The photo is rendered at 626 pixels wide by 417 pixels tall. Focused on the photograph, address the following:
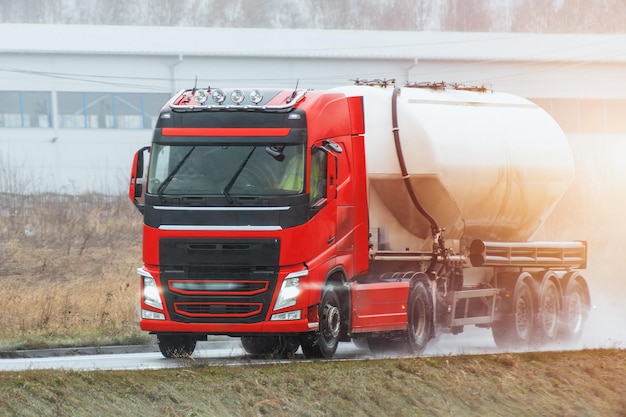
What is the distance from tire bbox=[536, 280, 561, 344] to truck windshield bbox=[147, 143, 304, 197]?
7.94m

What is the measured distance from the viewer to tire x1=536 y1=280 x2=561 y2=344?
2228cm

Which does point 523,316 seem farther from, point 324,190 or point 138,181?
point 138,181

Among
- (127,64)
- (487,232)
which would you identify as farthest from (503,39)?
(487,232)

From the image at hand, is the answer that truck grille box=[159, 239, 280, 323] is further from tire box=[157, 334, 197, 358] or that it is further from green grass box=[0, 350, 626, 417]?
tire box=[157, 334, 197, 358]

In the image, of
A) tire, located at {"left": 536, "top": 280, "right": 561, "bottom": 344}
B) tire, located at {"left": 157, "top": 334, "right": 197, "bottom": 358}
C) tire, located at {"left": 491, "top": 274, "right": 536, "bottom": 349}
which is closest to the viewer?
tire, located at {"left": 157, "top": 334, "right": 197, "bottom": 358}

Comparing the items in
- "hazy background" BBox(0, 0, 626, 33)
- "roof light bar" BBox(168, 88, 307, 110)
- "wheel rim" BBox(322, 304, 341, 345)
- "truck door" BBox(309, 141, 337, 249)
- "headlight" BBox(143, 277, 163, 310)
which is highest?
"hazy background" BBox(0, 0, 626, 33)

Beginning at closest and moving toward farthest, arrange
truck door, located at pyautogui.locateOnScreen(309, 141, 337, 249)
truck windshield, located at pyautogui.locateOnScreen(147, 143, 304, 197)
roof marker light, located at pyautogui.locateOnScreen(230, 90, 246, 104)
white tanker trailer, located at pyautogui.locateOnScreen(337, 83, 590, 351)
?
truck windshield, located at pyautogui.locateOnScreen(147, 143, 304, 197) < truck door, located at pyautogui.locateOnScreen(309, 141, 337, 249) < roof marker light, located at pyautogui.locateOnScreen(230, 90, 246, 104) < white tanker trailer, located at pyautogui.locateOnScreen(337, 83, 590, 351)

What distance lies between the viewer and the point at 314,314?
15.9 m

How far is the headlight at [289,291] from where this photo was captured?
15477 millimetres

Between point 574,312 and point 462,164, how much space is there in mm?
5014

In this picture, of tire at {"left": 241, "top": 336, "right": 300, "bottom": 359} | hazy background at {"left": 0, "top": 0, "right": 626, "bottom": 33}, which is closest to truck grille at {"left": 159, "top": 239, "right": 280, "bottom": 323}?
tire at {"left": 241, "top": 336, "right": 300, "bottom": 359}

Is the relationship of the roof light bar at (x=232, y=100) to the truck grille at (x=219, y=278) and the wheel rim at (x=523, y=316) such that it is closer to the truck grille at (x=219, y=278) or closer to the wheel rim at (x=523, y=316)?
the truck grille at (x=219, y=278)

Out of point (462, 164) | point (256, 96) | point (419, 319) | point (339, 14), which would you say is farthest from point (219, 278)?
point (339, 14)

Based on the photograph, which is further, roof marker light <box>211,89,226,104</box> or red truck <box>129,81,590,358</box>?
roof marker light <box>211,89,226,104</box>
